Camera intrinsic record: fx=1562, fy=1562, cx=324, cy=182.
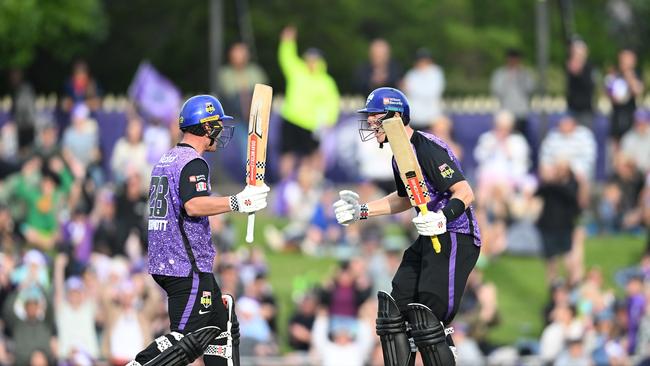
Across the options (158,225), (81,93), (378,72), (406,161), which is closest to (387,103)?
(406,161)

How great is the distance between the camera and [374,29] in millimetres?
42625

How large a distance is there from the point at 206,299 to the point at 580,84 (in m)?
12.9

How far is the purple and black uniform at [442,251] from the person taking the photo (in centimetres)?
1259

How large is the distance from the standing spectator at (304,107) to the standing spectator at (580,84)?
3.72 m

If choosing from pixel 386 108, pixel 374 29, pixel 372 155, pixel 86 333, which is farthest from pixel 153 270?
pixel 374 29

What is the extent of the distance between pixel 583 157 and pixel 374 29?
19.1 metres

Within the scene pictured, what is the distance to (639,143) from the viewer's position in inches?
948

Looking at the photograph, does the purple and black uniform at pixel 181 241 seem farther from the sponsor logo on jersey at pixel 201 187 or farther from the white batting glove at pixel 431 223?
the white batting glove at pixel 431 223

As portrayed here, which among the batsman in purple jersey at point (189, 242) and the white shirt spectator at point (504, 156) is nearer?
the batsman in purple jersey at point (189, 242)

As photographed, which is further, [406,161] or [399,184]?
[399,184]

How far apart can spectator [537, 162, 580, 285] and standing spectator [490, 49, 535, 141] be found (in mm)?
2990

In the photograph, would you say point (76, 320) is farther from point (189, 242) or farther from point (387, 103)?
point (387, 103)

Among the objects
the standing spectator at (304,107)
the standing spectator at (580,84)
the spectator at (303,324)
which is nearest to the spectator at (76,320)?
the spectator at (303,324)

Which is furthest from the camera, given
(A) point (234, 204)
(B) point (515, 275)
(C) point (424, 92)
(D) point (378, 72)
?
(C) point (424, 92)
